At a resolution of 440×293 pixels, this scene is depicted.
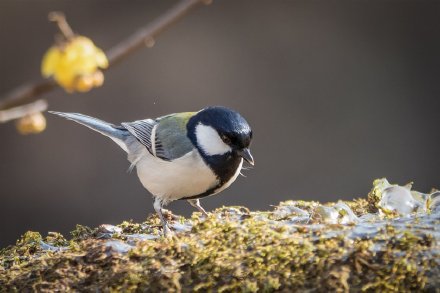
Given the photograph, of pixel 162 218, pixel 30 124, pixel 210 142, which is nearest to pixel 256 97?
pixel 210 142

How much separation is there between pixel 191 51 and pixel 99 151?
1.04 metres

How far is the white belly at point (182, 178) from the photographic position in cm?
290

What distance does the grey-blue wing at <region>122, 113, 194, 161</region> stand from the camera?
3.03 meters

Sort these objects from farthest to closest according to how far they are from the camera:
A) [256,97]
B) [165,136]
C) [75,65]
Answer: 1. [256,97]
2. [165,136]
3. [75,65]

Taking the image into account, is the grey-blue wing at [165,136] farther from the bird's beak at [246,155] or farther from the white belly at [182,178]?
the bird's beak at [246,155]

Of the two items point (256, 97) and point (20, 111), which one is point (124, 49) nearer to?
point (20, 111)

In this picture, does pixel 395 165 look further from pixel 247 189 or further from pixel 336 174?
pixel 247 189

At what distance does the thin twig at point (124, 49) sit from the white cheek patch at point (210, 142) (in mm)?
1918

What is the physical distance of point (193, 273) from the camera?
185 cm

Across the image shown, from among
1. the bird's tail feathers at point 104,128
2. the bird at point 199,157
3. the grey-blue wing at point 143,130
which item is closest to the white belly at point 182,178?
the bird at point 199,157

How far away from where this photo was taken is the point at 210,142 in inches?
116

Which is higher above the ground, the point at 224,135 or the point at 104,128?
the point at 104,128

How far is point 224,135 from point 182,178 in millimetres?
238

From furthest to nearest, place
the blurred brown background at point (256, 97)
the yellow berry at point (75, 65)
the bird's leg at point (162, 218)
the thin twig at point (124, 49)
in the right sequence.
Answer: the blurred brown background at point (256, 97) < the bird's leg at point (162, 218) < the yellow berry at point (75, 65) < the thin twig at point (124, 49)
